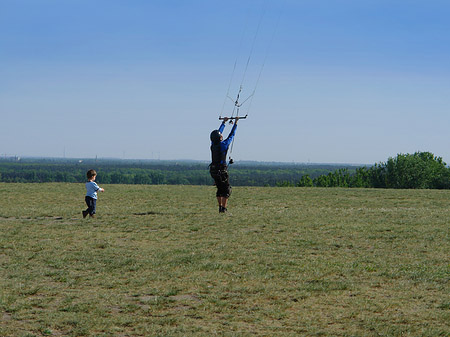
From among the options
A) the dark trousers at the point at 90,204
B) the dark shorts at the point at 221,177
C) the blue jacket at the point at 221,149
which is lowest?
the dark trousers at the point at 90,204

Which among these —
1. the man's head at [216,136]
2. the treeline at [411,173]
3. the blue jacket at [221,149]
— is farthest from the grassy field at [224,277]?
the treeline at [411,173]

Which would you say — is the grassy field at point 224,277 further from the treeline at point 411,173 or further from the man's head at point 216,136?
the treeline at point 411,173

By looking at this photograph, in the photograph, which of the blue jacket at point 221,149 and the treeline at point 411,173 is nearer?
the blue jacket at point 221,149

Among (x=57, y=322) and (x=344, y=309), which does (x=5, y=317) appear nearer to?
(x=57, y=322)

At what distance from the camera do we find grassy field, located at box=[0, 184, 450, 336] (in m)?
6.03

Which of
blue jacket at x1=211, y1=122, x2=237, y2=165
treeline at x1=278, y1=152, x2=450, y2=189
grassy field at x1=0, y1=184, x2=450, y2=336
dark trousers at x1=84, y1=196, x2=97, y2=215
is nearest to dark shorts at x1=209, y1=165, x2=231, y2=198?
blue jacket at x1=211, y1=122, x2=237, y2=165

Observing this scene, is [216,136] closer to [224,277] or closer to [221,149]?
[221,149]

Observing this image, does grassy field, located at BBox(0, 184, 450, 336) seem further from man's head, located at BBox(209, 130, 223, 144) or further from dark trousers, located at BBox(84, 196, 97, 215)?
man's head, located at BBox(209, 130, 223, 144)

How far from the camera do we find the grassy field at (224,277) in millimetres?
6031

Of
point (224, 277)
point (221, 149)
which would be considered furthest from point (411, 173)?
point (224, 277)

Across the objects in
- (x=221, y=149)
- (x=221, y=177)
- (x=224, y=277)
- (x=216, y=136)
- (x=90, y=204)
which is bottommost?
(x=224, y=277)

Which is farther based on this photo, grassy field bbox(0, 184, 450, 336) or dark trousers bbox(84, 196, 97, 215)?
dark trousers bbox(84, 196, 97, 215)

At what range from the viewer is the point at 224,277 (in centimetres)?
813

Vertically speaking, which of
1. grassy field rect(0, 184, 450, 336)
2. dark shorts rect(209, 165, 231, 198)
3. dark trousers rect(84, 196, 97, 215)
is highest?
dark shorts rect(209, 165, 231, 198)
